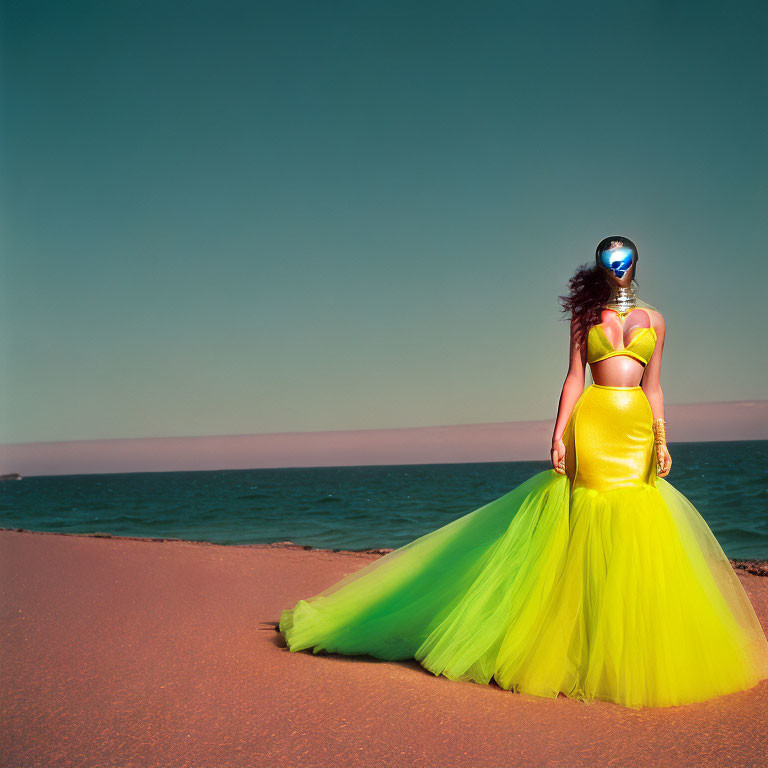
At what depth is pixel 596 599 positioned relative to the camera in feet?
12.0

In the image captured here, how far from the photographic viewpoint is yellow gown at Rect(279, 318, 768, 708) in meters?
3.54

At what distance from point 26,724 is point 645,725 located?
110 inches

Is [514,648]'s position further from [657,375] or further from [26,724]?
[26,724]

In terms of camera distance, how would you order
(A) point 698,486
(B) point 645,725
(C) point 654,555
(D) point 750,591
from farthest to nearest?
1. (A) point 698,486
2. (D) point 750,591
3. (C) point 654,555
4. (B) point 645,725

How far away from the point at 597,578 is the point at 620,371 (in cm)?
114

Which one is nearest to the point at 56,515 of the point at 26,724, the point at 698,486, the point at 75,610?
the point at 698,486

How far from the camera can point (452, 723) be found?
3244mm

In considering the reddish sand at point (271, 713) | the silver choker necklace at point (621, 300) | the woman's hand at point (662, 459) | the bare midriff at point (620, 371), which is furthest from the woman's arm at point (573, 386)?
the reddish sand at point (271, 713)

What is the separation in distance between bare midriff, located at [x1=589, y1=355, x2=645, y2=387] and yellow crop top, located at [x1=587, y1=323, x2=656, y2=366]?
25 millimetres

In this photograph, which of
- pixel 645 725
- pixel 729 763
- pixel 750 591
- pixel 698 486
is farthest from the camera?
pixel 698 486

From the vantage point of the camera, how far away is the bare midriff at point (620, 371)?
4062 mm

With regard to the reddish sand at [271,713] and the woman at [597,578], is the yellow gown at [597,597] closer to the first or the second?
the woman at [597,578]

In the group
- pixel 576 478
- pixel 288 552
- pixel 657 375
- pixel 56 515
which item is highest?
pixel 657 375

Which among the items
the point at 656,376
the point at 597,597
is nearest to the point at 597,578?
the point at 597,597
